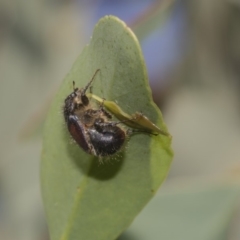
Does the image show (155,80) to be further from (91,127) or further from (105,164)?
(105,164)

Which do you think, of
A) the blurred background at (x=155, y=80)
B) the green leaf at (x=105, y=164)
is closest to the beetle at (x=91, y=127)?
the green leaf at (x=105, y=164)

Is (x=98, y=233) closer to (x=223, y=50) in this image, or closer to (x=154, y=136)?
(x=154, y=136)

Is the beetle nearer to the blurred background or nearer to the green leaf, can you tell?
the green leaf

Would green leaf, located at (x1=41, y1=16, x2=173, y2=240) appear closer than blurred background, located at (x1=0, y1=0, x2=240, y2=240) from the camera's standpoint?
Yes

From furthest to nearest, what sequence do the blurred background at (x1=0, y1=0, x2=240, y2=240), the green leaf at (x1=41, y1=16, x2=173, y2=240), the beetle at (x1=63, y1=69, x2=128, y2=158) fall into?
the blurred background at (x1=0, y1=0, x2=240, y2=240), the beetle at (x1=63, y1=69, x2=128, y2=158), the green leaf at (x1=41, y1=16, x2=173, y2=240)

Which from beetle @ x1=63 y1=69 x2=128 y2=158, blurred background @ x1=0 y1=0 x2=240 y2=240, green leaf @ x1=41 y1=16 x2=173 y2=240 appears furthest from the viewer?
blurred background @ x1=0 y1=0 x2=240 y2=240

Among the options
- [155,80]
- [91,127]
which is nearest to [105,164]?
[91,127]

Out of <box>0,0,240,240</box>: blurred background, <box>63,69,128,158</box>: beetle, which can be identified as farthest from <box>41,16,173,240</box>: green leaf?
<box>0,0,240,240</box>: blurred background
